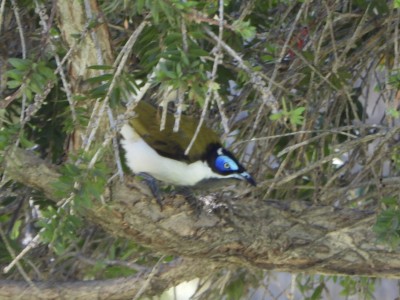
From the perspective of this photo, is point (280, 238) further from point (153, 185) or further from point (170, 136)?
point (170, 136)

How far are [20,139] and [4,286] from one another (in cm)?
80

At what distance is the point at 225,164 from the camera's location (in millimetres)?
3385

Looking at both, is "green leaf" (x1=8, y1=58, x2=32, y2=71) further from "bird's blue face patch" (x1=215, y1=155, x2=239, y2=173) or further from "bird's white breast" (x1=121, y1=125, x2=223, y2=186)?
"bird's blue face patch" (x1=215, y1=155, x2=239, y2=173)

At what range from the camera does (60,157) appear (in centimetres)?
376

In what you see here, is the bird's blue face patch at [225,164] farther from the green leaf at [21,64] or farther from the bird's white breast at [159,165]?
the green leaf at [21,64]

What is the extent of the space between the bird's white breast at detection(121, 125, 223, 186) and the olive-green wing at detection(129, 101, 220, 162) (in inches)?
0.9

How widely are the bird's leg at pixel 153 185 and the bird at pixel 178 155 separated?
0.07 feet

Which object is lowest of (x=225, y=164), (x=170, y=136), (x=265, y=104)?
(x=225, y=164)

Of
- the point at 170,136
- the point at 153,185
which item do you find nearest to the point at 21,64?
the point at 153,185

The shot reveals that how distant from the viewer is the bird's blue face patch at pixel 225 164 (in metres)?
3.37

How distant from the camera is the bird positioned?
3393 millimetres

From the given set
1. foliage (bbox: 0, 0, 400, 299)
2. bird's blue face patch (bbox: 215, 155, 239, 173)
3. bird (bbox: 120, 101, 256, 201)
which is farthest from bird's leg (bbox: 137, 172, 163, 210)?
bird's blue face patch (bbox: 215, 155, 239, 173)

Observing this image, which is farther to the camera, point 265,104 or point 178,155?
point 178,155

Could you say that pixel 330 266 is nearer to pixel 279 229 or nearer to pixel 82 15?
pixel 279 229
